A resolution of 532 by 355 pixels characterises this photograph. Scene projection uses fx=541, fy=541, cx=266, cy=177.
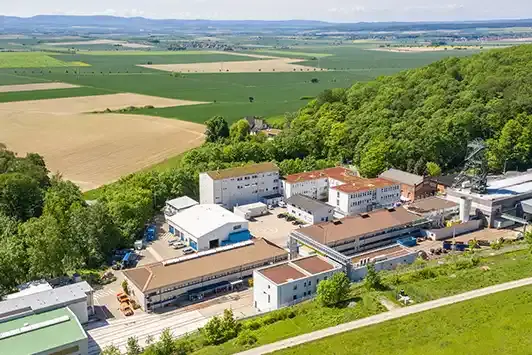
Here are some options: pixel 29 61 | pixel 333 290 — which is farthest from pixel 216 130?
pixel 29 61

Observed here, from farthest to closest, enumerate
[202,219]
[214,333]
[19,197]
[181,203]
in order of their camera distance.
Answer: [181,203] → [19,197] → [202,219] → [214,333]

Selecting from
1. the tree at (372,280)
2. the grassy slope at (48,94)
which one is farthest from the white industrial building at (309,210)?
the grassy slope at (48,94)

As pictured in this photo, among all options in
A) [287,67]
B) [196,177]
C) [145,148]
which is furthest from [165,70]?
[196,177]

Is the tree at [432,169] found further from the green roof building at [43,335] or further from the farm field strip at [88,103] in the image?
the farm field strip at [88,103]

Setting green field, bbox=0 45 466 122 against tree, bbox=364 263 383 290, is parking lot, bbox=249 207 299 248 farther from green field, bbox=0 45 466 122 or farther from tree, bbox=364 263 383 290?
green field, bbox=0 45 466 122

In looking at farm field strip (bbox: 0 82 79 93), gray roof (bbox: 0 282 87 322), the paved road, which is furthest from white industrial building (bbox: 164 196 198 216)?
farm field strip (bbox: 0 82 79 93)

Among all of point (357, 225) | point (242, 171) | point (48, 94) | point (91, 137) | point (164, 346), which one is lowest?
point (164, 346)

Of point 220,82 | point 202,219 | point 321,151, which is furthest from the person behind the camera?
point 220,82

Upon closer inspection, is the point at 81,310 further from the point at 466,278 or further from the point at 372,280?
the point at 466,278
